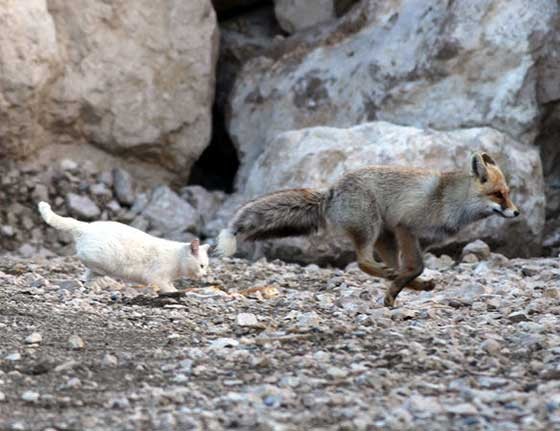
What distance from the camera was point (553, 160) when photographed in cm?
1314

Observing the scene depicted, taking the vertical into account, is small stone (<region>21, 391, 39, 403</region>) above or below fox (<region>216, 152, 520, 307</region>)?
below

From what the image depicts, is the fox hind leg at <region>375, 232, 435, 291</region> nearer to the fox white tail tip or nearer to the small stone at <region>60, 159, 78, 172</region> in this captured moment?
the fox white tail tip

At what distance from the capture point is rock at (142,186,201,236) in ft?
42.0

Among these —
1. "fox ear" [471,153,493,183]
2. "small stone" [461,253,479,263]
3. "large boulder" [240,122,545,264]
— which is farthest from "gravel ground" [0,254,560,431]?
"large boulder" [240,122,545,264]

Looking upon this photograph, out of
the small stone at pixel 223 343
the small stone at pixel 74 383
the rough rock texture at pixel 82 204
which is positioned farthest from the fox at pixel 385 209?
the rough rock texture at pixel 82 204

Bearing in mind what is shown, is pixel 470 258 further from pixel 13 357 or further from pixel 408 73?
pixel 13 357

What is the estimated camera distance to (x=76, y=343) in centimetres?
609

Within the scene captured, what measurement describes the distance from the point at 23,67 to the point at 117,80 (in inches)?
51.2

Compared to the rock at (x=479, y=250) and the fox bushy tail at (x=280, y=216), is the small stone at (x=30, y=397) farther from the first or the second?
the rock at (x=479, y=250)

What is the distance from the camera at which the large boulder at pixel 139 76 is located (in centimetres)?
1270

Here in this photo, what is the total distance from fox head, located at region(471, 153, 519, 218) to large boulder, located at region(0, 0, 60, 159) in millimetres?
5596

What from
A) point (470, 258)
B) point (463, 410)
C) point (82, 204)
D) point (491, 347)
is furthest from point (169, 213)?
point (463, 410)

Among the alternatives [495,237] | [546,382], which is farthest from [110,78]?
[546,382]

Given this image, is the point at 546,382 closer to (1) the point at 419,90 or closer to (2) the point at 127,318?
(2) the point at 127,318
